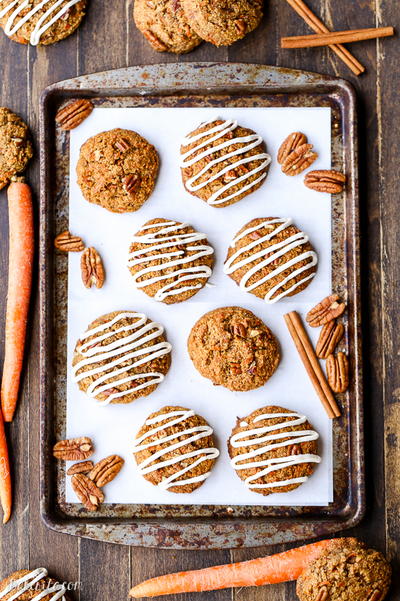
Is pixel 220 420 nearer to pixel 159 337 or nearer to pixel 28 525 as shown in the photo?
pixel 159 337

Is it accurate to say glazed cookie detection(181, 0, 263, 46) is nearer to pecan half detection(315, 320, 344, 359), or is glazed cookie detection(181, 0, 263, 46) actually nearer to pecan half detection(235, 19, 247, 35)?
pecan half detection(235, 19, 247, 35)

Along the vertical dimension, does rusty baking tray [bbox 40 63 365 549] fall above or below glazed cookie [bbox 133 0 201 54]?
below

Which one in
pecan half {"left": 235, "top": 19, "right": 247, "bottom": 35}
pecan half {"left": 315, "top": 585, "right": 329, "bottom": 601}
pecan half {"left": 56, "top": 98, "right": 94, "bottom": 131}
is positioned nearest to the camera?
pecan half {"left": 315, "top": 585, "right": 329, "bottom": 601}

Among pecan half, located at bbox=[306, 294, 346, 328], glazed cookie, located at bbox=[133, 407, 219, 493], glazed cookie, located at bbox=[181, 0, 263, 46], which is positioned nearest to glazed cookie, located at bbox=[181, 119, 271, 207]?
A: glazed cookie, located at bbox=[181, 0, 263, 46]

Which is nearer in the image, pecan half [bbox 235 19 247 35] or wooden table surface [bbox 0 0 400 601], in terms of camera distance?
pecan half [bbox 235 19 247 35]

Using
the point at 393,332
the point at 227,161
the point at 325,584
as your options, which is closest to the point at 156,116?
the point at 227,161

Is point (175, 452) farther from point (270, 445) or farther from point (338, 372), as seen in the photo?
point (338, 372)

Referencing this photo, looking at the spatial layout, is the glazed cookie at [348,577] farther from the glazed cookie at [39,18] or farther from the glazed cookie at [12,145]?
the glazed cookie at [39,18]

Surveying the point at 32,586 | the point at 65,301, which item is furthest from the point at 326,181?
the point at 32,586
